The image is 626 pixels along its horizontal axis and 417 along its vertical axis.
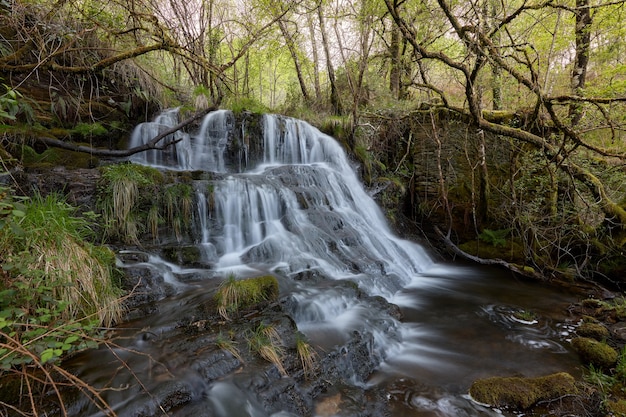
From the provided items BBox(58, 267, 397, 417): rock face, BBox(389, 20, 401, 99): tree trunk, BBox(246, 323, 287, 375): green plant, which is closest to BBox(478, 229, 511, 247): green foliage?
BBox(389, 20, 401, 99): tree trunk

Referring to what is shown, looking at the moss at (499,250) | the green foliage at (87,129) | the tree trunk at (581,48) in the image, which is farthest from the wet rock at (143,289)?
the tree trunk at (581,48)

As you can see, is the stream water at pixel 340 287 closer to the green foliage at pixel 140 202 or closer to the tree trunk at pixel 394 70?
the green foliage at pixel 140 202

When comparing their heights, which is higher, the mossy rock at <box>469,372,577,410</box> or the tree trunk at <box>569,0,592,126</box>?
the tree trunk at <box>569,0,592,126</box>

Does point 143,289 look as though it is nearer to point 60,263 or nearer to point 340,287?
point 60,263

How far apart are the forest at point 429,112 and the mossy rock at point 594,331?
6.76 ft

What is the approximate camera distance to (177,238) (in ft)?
17.6

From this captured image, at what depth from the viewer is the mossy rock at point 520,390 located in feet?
9.50

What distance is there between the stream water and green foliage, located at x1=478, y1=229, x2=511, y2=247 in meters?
0.68

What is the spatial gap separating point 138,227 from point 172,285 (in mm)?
1425

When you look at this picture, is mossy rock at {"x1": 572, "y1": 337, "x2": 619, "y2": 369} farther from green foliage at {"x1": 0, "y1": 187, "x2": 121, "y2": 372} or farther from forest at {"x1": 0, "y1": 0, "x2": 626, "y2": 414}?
green foliage at {"x1": 0, "y1": 187, "x2": 121, "y2": 372}

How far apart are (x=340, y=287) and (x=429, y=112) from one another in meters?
5.31

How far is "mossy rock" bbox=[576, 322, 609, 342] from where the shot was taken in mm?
4096

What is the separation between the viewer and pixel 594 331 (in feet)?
13.7

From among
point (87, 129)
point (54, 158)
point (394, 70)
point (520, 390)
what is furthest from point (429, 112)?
point (54, 158)
